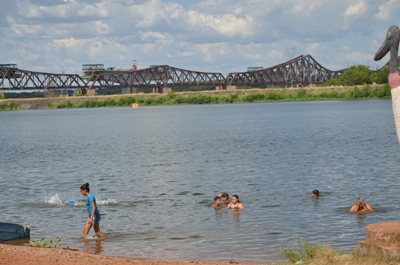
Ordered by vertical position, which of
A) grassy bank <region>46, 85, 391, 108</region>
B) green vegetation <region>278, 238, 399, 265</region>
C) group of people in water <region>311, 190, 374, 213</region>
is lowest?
grassy bank <region>46, 85, 391, 108</region>

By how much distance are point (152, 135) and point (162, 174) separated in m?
33.3

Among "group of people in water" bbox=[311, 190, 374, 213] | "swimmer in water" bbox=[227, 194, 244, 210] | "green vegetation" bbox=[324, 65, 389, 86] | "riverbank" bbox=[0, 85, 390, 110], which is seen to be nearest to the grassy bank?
"riverbank" bbox=[0, 85, 390, 110]

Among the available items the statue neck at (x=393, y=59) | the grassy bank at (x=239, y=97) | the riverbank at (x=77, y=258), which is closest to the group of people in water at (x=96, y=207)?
the riverbank at (x=77, y=258)

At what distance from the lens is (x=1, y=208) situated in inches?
948

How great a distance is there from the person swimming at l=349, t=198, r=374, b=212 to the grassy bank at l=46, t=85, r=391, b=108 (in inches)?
5078

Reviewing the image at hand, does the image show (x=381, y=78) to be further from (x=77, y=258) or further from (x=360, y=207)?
(x=77, y=258)

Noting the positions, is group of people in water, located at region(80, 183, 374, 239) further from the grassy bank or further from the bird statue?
the grassy bank

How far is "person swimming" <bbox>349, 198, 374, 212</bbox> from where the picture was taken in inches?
792

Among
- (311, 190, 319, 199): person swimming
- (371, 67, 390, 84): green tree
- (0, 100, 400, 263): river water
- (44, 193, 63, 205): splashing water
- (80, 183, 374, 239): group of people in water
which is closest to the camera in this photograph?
(80, 183, 374, 239): group of people in water

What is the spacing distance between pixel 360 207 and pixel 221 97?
529ft

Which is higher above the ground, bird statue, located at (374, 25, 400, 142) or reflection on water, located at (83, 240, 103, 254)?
bird statue, located at (374, 25, 400, 142)

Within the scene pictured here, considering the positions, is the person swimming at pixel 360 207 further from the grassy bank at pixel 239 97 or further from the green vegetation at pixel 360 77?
the green vegetation at pixel 360 77

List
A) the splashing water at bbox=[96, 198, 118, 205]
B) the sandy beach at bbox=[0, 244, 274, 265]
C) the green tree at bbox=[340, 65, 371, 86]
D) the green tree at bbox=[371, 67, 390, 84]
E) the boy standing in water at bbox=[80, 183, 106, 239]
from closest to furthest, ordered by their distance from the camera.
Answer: the sandy beach at bbox=[0, 244, 274, 265] < the boy standing in water at bbox=[80, 183, 106, 239] < the splashing water at bbox=[96, 198, 118, 205] < the green tree at bbox=[371, 67, 390, 84] < the green tree at bbox=[340, 65, 371, 86]

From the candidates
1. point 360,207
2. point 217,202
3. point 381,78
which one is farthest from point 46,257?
point 381,78
